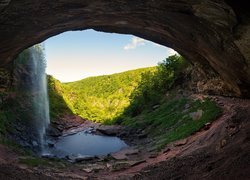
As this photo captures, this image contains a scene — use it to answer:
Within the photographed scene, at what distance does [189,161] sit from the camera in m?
14.3

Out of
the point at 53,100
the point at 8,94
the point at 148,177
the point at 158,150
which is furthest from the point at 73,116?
the point at 148,177

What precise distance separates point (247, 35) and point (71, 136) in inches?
1041

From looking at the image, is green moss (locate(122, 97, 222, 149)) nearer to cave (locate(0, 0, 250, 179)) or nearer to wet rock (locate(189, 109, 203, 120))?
wet rock (locate(189, 109, 203, 120))

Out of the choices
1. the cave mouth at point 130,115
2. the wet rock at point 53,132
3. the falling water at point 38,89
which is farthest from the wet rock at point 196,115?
the wet rock at point 53,132

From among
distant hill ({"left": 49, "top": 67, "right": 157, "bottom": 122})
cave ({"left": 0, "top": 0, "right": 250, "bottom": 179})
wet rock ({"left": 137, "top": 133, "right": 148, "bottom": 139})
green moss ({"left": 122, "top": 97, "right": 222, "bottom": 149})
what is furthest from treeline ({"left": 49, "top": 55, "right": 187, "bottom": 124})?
cave ({"left": 0, "top": 0, "right": 250, "bottom": 179})

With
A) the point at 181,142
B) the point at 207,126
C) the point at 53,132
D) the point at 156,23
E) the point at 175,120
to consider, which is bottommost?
the point at 181,142

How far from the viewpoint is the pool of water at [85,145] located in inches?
1072

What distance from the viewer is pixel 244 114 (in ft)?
52.0

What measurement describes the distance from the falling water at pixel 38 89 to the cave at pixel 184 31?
1393 centimetres

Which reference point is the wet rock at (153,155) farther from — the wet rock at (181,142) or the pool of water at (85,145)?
the pool of water at (85,145)

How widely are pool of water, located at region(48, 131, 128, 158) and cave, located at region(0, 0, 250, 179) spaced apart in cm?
1081

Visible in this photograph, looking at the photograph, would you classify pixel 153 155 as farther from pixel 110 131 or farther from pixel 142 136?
pixel 110 131

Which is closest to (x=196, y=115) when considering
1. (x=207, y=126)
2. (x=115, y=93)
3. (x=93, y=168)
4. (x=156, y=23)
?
(x=207, y=126)

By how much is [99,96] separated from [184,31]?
47332 mm
